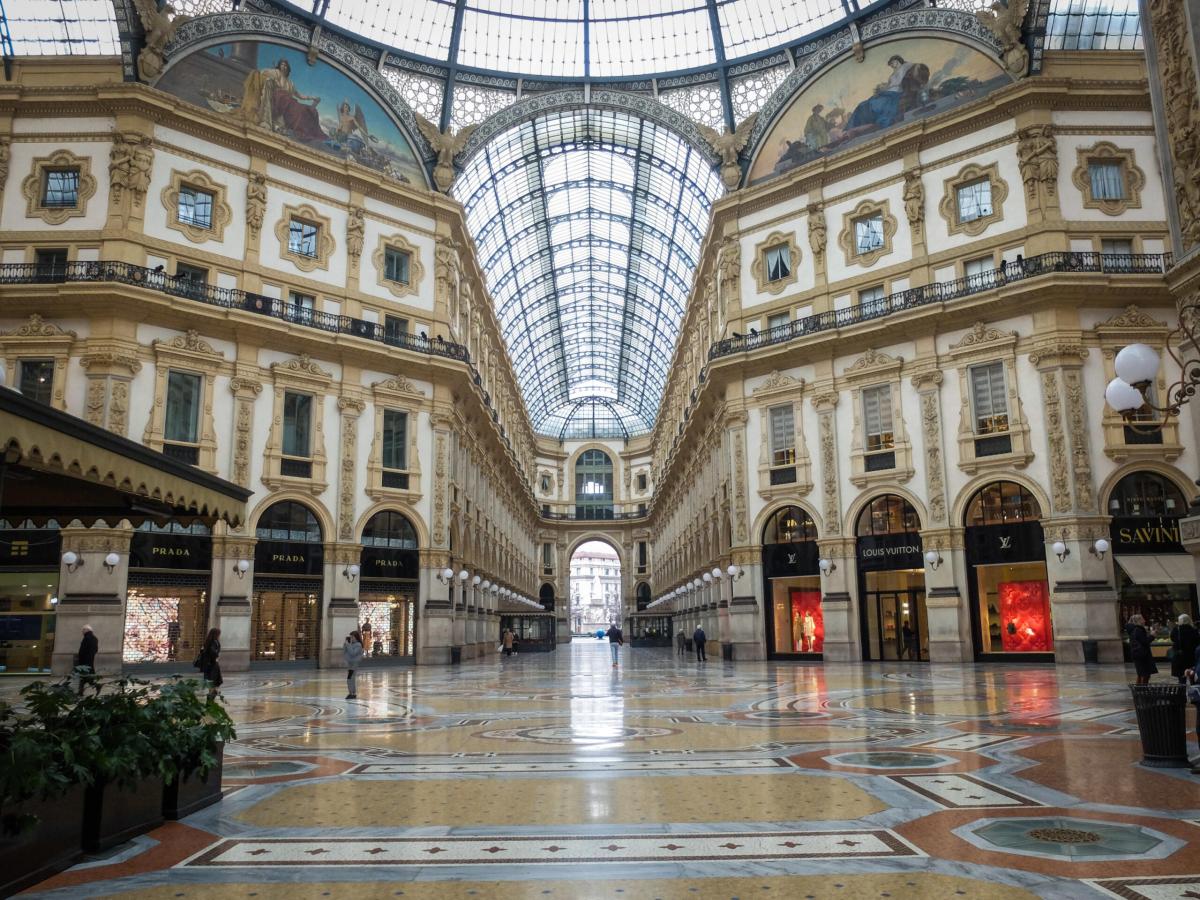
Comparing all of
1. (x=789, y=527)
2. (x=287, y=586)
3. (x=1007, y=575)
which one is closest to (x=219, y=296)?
(x=287, y=586)

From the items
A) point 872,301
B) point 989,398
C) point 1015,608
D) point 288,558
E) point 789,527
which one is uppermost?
point 872,301

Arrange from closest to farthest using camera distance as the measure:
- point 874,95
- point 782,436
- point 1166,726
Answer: point 1166,726 < point 874,95 < point 782,436

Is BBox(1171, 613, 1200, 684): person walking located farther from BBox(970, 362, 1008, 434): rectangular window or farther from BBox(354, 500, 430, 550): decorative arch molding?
BBox(354, 500, 430, 550): decorative arch molding

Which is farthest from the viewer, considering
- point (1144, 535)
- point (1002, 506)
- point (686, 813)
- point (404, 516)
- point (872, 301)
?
point (404, 516)

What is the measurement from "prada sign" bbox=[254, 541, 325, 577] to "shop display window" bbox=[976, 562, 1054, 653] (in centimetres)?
2160

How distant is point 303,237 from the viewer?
98.8ft

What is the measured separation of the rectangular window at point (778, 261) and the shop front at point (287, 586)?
1915cm

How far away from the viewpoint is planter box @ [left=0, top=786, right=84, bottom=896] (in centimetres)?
447

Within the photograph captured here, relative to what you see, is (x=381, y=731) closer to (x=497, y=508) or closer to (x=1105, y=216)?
(x=1105, y=216)

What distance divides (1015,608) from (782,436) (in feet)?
31.7

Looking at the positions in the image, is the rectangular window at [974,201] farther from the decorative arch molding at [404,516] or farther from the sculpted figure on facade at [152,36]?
the sculpted figure on facade at [152,36]

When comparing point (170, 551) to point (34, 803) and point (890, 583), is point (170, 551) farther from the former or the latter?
point (890, 583)

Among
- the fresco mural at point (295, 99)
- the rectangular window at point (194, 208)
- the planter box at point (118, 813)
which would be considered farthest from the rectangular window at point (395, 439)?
the planter box at point (118, 813)

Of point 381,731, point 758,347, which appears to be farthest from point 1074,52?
point 381,731
